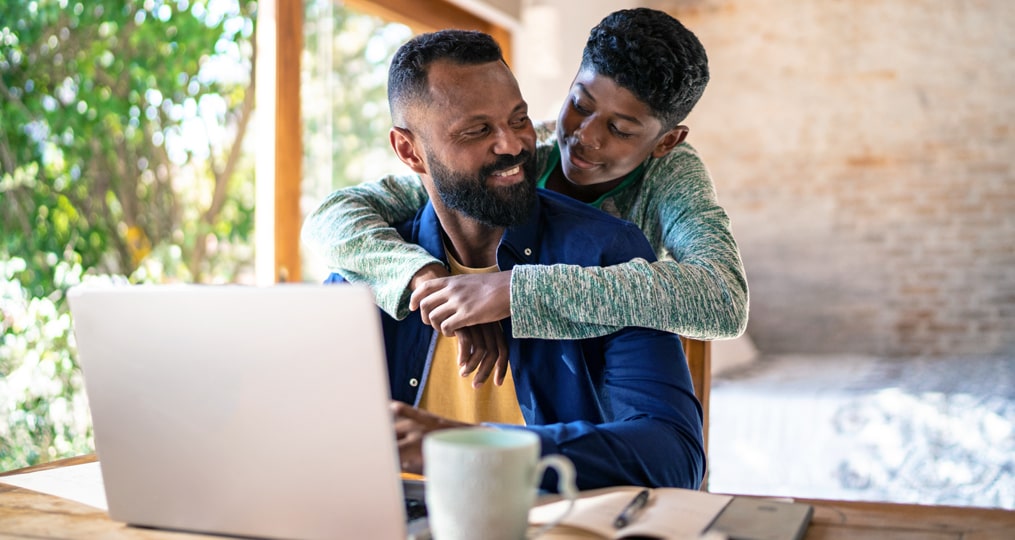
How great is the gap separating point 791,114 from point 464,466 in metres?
4.77

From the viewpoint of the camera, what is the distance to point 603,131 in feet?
5.48

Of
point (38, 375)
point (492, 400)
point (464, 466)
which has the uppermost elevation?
point (464, 466)

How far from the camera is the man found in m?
1.29

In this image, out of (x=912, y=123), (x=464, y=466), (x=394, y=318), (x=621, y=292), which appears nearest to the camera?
(x=464, y=466)

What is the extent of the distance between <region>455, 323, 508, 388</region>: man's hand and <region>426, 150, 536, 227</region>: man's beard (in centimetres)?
19

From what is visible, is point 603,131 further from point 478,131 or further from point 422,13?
point 422,13

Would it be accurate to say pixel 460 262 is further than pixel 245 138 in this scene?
No

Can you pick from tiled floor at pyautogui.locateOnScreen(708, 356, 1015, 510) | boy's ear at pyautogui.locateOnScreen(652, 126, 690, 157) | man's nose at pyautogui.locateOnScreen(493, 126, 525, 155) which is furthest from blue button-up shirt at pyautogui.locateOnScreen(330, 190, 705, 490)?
tiled floor at pyautogui.locateOnScreen(708, 356, 1015, 510)

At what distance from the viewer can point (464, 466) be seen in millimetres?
716

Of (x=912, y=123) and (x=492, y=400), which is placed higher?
(x=912, y=123)

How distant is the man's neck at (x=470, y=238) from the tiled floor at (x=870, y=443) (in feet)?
6.04

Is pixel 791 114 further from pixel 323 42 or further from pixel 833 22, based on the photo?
pixel 323 42

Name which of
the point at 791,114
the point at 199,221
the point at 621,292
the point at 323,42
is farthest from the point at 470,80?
the point at 791,114

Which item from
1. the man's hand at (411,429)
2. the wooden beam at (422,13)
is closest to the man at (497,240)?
the man's hand at (411,429)
